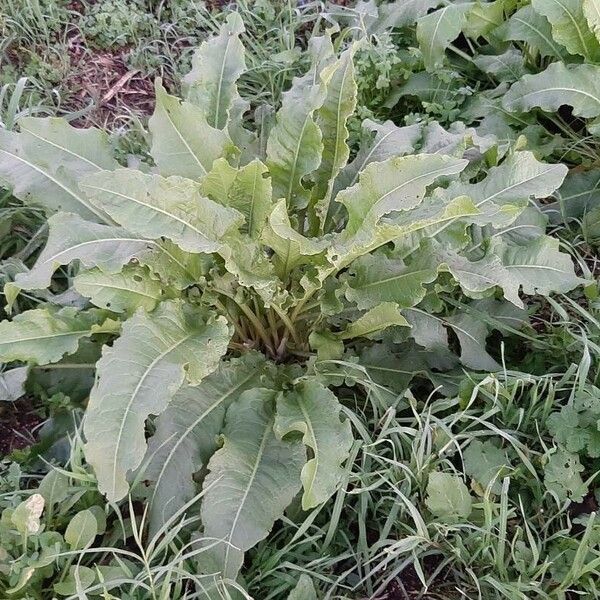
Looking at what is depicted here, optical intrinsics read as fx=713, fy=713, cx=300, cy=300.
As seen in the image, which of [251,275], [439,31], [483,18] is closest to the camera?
[251,275]

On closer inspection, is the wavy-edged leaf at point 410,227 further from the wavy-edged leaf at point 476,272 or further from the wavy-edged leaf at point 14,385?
the wavy-edged leaf at point 14,385

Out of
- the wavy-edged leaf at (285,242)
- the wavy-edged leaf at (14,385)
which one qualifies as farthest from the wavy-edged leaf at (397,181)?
the wavy-edged leaf at (14,385)

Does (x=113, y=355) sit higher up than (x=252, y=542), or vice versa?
(x=113, y=355)

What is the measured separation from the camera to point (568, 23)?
8.86ft

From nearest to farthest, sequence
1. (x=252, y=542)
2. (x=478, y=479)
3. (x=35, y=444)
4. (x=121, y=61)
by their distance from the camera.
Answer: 1. (x=252, y=542)
2. (x=478, y=479)
3. (x=35, y=444)
4. (x=121, y=61)

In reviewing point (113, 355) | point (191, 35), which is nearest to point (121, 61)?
point (191, 35)

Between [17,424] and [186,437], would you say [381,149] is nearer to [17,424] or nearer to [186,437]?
[186,437]

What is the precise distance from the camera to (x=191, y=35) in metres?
3.34

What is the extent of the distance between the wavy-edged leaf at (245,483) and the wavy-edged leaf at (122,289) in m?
0.39

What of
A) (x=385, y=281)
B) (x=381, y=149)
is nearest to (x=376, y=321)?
(x=385, y=281)

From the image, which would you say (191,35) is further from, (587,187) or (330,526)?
(330,526)

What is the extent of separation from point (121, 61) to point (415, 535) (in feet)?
8.30

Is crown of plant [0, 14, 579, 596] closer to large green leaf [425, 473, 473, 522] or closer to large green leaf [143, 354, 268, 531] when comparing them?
large green leaf [143, 354, 268, 531]

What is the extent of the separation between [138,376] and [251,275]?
1.33 feet
